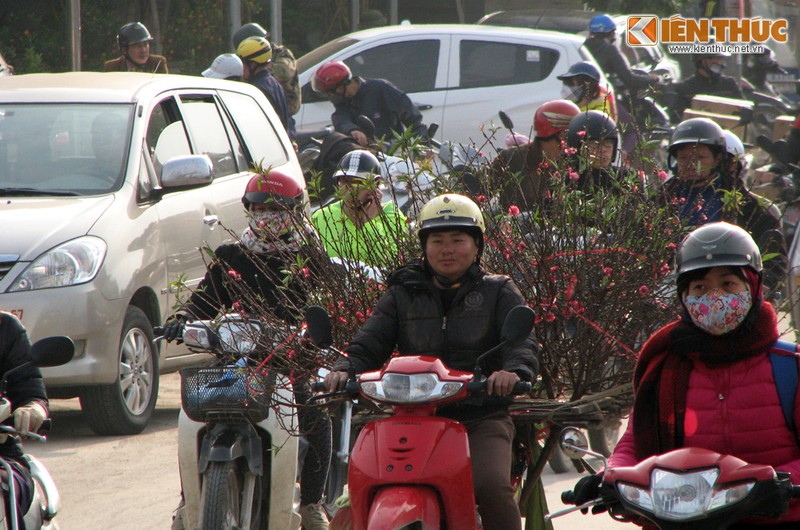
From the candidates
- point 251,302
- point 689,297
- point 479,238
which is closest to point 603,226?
point 479,238

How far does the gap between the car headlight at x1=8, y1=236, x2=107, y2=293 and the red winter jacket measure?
4886 millimetres

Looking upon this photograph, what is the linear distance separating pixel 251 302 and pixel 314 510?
1249 mm

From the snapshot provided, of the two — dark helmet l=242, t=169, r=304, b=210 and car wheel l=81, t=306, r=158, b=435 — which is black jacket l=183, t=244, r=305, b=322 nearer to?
dark helmet l=242, t=169, r=304, b=210

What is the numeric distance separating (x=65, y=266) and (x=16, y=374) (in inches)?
130

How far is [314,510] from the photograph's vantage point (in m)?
6.34

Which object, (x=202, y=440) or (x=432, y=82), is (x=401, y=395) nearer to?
(x=202, y=440)

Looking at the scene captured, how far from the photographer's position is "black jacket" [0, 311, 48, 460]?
15.1 feet

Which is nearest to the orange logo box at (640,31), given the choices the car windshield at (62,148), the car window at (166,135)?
the car window at (166,135)

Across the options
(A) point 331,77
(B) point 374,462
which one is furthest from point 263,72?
(B) point 374,462

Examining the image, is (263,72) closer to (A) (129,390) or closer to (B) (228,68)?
(B) (228,68)

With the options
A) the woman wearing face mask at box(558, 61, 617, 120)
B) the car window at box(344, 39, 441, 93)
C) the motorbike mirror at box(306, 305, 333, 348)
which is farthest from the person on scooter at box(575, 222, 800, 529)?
the car window at box(344, 39, 441, 93)

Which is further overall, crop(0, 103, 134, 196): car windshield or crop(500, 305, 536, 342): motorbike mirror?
crop(0, 103, 134, 196): car windshield

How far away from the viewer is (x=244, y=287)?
5918 millimetres

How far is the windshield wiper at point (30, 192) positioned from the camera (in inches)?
336
